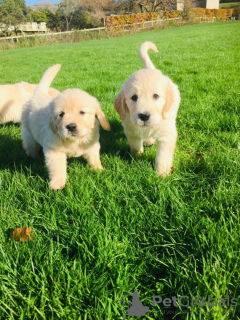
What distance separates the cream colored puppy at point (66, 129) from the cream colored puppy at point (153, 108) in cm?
29

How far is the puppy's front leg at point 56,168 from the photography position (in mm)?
2143

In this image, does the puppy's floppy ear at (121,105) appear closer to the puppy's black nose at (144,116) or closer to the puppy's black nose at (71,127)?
the puppy's black nose at (144,116)

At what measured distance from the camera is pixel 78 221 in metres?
1.65

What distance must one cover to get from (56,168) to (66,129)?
1.19 feet

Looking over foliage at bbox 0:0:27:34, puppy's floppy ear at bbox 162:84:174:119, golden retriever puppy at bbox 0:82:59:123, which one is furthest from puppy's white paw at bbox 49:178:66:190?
foliage at bbox 0:0:27:34

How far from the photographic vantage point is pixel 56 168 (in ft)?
7.28

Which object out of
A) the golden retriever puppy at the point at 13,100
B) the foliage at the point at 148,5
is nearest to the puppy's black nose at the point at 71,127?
the golden retriever puppy at the point at 13,100

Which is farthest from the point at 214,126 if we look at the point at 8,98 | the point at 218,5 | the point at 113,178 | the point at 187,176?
the point at 218,5

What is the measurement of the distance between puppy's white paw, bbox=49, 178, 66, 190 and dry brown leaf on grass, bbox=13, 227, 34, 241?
513mm

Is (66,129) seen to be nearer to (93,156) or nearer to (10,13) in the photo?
(93,156)

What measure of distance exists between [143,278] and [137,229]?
1.02ft

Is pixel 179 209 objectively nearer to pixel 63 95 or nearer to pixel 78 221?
pixel 78 221

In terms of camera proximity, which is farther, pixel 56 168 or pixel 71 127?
pixel 56 168

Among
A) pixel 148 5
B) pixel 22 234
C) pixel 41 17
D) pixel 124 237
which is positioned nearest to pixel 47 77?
pixel 22 234
